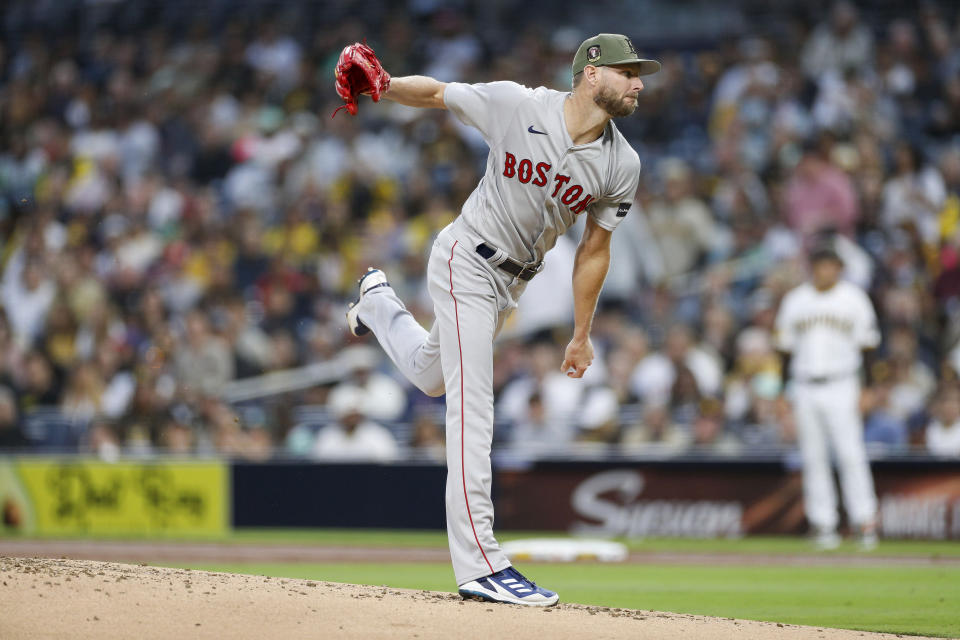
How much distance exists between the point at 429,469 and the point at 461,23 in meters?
8.09

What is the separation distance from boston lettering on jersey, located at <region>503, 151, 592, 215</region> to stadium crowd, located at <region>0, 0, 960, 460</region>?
7.03 metres

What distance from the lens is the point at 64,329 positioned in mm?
16125

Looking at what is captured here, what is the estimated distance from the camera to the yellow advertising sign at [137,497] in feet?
44.0

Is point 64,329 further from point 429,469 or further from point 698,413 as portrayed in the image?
point 698,413

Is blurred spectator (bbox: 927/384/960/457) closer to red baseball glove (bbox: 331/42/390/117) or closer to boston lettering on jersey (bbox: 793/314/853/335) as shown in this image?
boston lettering on jersey (bbox: 793/314/853/335)

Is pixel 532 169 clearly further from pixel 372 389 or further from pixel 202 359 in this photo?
pixel 202 359

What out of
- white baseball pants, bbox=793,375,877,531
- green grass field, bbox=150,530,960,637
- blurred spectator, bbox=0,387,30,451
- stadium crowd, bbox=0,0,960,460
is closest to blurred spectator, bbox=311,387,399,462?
stadium crowd, bbox=0,0,960,460

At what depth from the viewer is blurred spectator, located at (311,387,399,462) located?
13400 millimetres

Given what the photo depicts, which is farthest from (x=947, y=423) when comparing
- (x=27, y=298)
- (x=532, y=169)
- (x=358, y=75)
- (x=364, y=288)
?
(x=27, y=298)

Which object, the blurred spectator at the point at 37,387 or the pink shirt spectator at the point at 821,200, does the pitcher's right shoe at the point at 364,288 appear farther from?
the blurred spectator at the point at 37,387

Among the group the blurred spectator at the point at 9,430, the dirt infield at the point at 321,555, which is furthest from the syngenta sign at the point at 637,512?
the blurred spectator at the point at 9,430

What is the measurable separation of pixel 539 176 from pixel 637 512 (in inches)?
275

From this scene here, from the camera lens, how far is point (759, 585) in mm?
8742

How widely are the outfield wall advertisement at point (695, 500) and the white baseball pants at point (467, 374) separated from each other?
634 cm
